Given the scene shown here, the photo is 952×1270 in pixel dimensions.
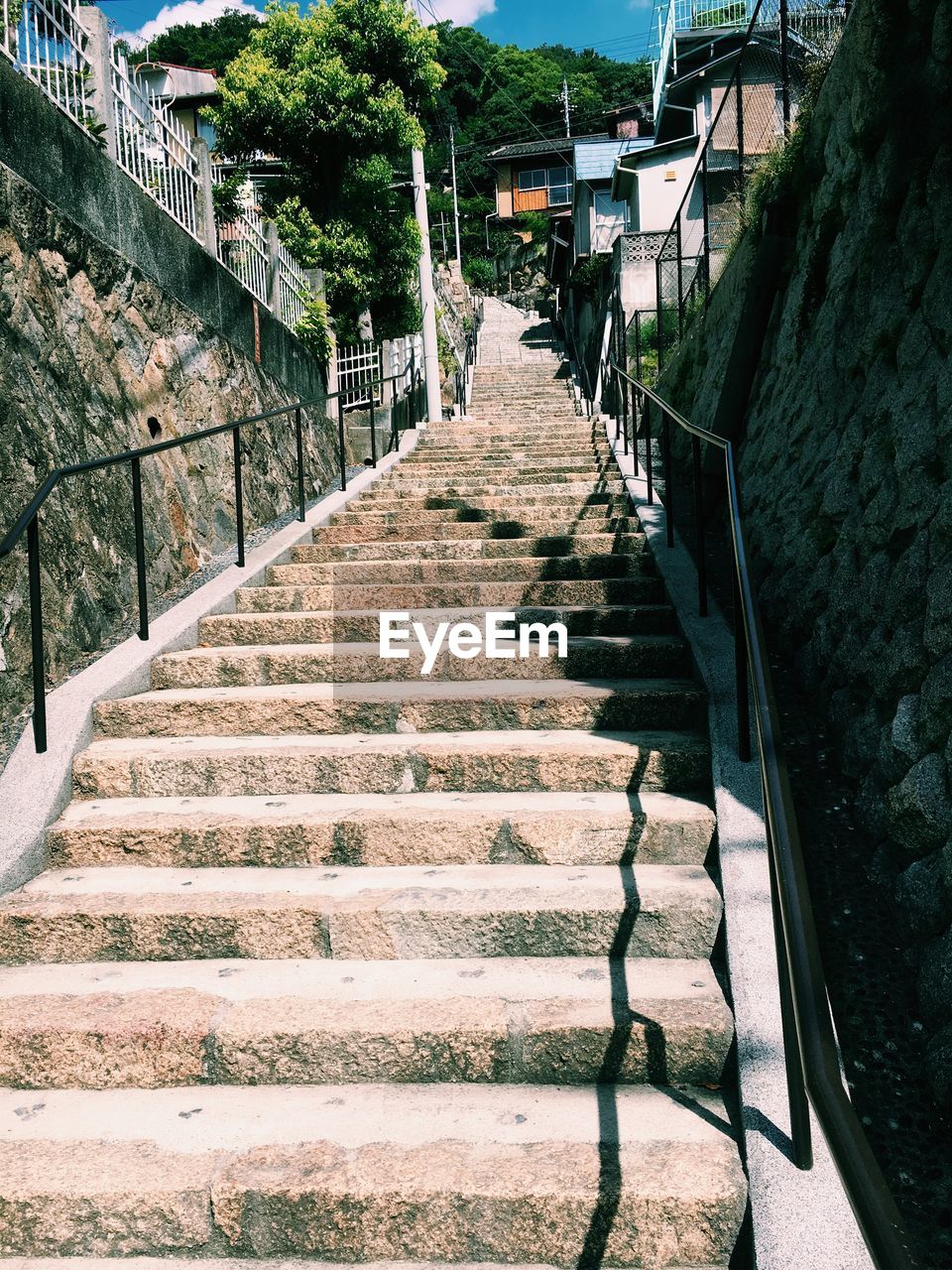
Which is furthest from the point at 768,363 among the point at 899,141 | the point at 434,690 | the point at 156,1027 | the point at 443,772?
the point at 156,1027

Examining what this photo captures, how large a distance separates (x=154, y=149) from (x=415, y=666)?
17.3ft

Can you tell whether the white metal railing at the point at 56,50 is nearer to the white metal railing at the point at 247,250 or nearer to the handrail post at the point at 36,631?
the white metal railing at the point at 247,250

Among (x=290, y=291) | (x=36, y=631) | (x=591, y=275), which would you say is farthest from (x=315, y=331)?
(x=591, y=275)

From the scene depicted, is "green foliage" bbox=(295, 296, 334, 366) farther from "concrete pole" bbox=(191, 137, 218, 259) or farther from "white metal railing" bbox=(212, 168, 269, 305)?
"concrete pole" bbox=(191, 137, 218, 259)

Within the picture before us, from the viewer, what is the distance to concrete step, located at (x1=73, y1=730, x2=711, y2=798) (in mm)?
3516

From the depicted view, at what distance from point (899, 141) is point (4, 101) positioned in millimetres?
4300

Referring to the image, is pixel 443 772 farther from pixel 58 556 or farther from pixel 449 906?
pixel 58 556

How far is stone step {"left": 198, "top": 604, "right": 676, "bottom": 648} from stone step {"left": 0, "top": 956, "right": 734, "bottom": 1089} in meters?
2.25

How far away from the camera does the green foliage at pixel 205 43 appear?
3888 centimetres

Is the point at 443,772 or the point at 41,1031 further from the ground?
the point at 443,772

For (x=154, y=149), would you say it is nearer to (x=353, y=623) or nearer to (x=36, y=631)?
(x=353, y=623)

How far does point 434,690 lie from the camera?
4168 mm

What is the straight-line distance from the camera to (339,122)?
593 inches

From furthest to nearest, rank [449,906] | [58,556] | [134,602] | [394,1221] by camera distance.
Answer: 1. [134,602]
2. [58,556]
3. [449,906]
4. [394,1221]
